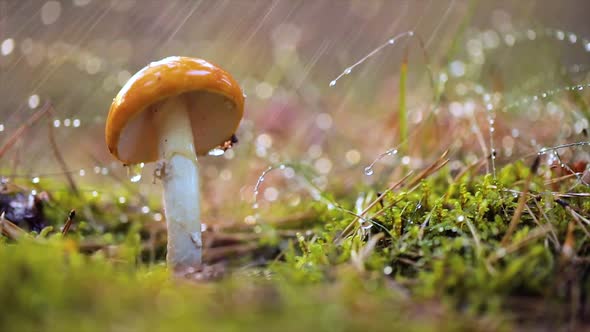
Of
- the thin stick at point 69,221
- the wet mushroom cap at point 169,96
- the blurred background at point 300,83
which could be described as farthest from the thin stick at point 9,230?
the blurred background at point 300,83

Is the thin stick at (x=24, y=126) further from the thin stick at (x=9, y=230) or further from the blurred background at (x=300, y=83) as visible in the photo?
the thin stick at (x=9, y=230)

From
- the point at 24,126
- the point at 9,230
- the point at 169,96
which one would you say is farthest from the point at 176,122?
the point at 24,126

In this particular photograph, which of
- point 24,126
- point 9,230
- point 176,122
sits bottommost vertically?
point 9,230

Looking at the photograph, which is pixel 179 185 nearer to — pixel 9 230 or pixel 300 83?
pixel 9 230

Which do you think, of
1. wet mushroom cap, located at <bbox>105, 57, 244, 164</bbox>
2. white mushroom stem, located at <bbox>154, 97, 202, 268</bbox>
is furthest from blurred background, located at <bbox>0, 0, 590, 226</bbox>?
white mushroom stem, located at <bbox>154, 97, 202, 268</bbox>

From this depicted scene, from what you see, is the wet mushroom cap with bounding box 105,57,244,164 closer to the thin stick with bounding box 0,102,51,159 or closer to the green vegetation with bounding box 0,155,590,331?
the green vegetation with bounding box 0,155,590,331

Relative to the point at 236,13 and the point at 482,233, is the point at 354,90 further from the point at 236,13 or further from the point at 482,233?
the point at 482,233
